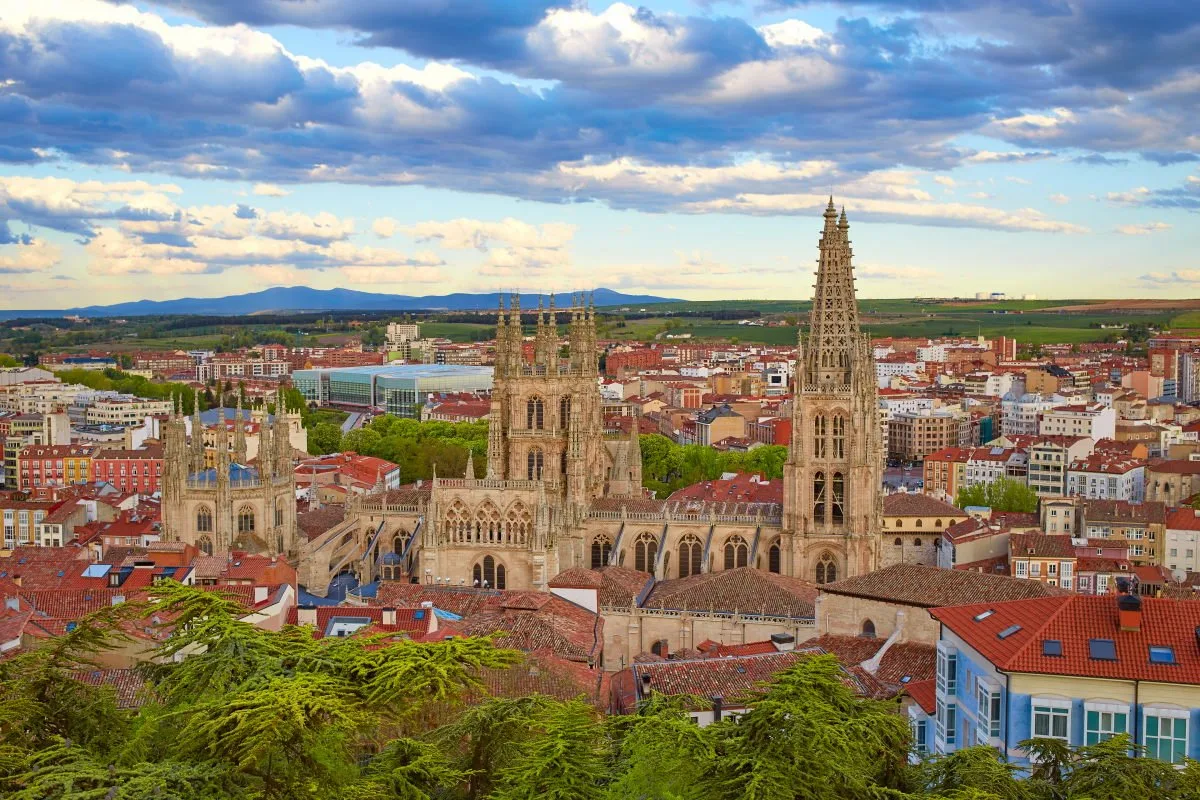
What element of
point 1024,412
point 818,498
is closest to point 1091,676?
point 818,498

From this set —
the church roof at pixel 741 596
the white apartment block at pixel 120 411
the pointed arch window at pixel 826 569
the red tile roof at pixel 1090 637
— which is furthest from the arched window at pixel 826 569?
the white apartment block at pixel 120 411

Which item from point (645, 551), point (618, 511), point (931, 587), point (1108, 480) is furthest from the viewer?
point (1108, 480)

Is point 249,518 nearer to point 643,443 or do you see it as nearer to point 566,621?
point 566,621

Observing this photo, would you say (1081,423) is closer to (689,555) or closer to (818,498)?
(818,498)

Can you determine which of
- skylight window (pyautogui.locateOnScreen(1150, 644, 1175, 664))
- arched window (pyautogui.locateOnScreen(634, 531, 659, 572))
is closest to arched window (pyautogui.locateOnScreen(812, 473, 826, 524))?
arched window (pyautogui.locateOnScreen(634, 531, 659, 572))

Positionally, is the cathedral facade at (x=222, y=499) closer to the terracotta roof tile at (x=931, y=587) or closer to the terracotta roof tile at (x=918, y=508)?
the terracotta roof tile at (x=931, y=587)

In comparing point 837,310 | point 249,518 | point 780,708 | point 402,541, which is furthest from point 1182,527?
point 780,708
